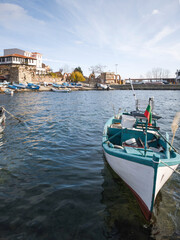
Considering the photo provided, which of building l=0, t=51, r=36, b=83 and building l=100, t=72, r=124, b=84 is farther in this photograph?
building l=100, t=72, r=124, b=84

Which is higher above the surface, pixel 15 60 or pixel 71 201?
pixel 15 60

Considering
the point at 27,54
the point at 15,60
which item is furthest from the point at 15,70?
the point at 27,54

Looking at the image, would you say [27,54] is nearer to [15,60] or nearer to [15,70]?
[15,60]

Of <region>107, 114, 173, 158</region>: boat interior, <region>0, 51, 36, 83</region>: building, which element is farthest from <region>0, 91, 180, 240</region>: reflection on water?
<region>0, 51, 36, 83</region>: building

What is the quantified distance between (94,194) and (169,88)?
102224mm

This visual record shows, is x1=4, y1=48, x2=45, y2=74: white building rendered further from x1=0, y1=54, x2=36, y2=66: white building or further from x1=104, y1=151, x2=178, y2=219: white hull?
x1=104, y1=151, x2=178, y2=219: white hull

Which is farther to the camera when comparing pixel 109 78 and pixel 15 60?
pixel 109 78

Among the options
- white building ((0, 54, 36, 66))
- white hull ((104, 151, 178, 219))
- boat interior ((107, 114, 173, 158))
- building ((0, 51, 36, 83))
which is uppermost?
white building ((0, 54, 36, 66))

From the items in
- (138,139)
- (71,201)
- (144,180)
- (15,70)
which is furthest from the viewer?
(15,70)

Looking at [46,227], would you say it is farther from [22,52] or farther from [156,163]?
[22,52]

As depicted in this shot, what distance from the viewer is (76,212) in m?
5.08

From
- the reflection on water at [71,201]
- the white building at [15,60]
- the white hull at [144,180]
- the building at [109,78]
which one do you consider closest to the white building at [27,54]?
the white building at [15,60]

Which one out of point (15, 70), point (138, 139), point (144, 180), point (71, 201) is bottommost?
point (71, 201)

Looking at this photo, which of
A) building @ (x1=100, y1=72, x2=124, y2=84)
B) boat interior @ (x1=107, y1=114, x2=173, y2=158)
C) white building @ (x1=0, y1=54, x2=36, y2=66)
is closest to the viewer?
boat interior @ (x1=107, y1=114, x2=173, y2=158)
